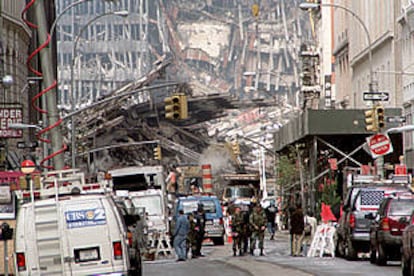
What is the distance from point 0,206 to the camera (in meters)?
35.7

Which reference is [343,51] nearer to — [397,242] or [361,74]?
[361,74]

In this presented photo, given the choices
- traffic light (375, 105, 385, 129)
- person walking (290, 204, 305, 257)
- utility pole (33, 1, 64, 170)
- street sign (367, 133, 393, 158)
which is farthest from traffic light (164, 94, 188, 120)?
street sign (367, 133, 393, 158)

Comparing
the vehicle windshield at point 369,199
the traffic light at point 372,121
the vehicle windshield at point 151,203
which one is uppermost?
the traffic light at point 372,121

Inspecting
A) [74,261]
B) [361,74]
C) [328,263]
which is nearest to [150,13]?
[361,74]

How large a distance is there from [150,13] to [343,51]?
150 ft

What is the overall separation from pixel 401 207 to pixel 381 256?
4.75 feet

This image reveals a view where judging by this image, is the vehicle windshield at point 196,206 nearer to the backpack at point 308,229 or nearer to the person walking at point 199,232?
the person walking at point 199,232

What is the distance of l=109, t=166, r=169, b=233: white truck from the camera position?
53.3m

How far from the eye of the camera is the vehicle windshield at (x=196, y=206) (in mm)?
59681

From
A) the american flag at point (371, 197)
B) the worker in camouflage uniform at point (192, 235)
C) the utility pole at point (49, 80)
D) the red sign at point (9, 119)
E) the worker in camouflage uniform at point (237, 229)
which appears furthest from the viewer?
the red sign at point (9, 119)

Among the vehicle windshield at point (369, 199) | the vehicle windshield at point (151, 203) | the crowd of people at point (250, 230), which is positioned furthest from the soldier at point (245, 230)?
the vehicle windshield at point (369, 199)

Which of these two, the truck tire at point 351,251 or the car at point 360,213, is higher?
the car at point 360,213

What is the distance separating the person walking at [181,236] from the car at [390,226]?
11374 mm

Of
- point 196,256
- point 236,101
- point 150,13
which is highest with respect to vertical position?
point 150,13
